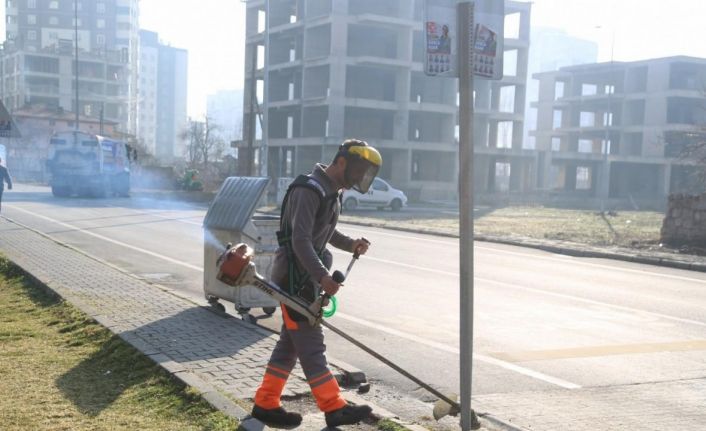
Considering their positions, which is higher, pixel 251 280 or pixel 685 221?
pixel 251 280

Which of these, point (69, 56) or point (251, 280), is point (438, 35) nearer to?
point (251, 280)

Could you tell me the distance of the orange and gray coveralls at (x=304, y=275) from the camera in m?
4.11

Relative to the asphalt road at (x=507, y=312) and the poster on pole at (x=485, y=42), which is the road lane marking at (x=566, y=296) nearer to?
the asphalt road at (x=507, y=312)

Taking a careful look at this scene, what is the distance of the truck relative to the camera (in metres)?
36.1

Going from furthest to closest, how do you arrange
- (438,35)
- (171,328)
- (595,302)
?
(595,302) < (171,328) < (438,35)

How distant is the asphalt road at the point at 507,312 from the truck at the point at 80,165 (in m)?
19.9

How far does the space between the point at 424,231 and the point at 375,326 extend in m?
14.4

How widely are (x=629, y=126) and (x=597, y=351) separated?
72188 mm

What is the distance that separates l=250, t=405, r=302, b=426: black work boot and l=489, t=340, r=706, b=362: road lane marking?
110 inches

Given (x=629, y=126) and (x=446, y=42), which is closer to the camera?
(x=446, y=42)

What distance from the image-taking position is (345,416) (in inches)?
167

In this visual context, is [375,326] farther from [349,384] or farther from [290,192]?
[290,192]

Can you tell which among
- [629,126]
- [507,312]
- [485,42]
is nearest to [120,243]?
[507,312]

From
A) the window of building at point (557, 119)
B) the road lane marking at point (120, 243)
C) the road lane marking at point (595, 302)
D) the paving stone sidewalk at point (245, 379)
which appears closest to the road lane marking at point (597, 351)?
the paving stone sidewalk at point (245, 379)
